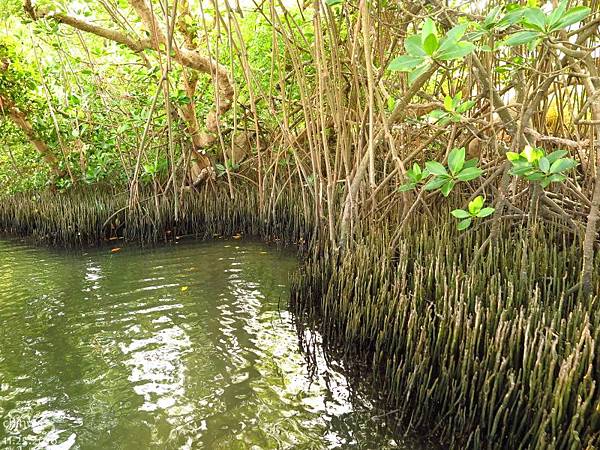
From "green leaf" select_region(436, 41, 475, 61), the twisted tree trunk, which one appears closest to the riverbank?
"green leaf" select_region(436, 41, 475, 61)

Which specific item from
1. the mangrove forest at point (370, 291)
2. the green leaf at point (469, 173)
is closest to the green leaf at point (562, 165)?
the mangrove forest at point (370, 291)

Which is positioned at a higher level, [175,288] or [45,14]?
[45,14]

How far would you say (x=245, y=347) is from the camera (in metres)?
2.30

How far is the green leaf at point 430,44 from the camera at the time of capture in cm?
130

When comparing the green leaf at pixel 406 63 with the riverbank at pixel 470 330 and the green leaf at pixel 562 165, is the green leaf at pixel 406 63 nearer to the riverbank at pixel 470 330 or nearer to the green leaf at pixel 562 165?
the green leaf at pixel 562 165

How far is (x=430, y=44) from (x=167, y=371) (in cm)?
163

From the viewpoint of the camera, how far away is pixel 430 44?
1.30 metres

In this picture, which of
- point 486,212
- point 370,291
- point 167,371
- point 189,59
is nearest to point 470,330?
point 486,212

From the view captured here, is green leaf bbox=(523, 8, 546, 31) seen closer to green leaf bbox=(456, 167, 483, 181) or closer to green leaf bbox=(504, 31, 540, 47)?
green leaf bbox=(504, 31, 540, 47)

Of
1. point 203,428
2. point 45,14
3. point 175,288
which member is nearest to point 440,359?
point 203,428

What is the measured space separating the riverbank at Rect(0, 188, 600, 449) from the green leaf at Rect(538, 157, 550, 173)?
0.35 metres

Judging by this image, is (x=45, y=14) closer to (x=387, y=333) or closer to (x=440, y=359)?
(x=387, y=333)

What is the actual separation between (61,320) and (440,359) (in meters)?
2.10

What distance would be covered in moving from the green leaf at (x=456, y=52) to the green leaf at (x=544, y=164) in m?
0.48
